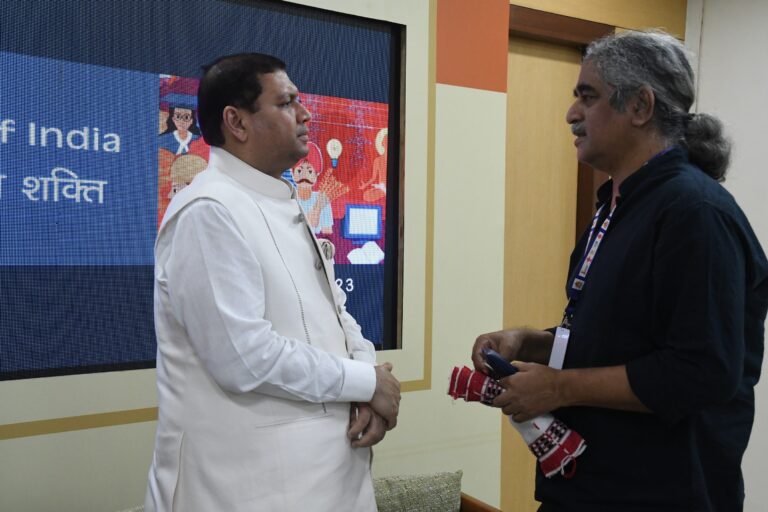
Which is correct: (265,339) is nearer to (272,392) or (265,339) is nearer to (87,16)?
(272,392)

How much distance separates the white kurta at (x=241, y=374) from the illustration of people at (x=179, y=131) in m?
0.74

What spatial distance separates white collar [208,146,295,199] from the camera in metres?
1.64

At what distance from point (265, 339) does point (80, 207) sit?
99 cm

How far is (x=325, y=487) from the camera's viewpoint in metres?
1.53

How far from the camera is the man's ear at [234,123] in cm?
167

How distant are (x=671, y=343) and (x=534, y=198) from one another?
2.39 metres

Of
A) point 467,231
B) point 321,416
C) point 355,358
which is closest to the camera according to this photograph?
point 321,416

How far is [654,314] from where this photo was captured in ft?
4.50

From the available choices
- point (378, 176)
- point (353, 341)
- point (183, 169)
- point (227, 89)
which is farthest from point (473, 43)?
point (353, 341)

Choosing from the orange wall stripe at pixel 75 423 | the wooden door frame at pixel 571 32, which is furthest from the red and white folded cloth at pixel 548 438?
the wooden door frame at pixel 571 32

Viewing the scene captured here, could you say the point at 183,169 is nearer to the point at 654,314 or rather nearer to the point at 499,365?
the point at 499,365

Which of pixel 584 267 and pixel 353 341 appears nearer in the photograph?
pixel 584 267

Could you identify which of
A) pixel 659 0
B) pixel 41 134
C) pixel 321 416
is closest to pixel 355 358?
pixel 321 416

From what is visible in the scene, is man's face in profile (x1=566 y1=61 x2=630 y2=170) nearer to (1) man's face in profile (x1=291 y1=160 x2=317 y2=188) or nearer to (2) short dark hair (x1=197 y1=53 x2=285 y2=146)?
(2) short dark hair (x1=197 y1=53 x2=285 y2=146)
